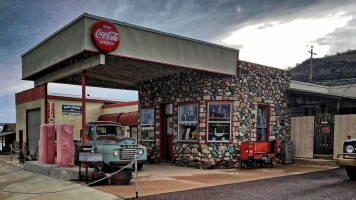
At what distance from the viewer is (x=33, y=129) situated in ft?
59.4

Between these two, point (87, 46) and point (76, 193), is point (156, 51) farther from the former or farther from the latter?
point (76, 193)

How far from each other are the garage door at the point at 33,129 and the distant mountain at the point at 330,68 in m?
41.9

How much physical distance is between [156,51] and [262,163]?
6577 mm

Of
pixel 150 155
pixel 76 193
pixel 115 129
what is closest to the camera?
pixel 76 193

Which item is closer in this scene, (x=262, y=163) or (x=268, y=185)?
(x=268, y=185)

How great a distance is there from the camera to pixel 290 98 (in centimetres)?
1548

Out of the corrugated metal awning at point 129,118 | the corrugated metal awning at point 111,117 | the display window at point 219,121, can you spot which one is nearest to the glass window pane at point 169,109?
the display window at point 219,121

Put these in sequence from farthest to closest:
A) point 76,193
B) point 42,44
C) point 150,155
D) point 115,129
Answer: point 150,155, point 115,129, point 42,44, point 76,193

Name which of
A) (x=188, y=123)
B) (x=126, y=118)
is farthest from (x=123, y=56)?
(x=126, y=118)

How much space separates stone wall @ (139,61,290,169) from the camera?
42.2ft

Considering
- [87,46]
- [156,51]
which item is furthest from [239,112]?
[87,46]

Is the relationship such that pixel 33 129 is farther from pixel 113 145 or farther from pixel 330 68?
pixel 330 68

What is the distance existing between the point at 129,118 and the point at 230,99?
37.2 feet

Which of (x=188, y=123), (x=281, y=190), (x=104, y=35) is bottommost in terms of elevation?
(x=281, y=190)
